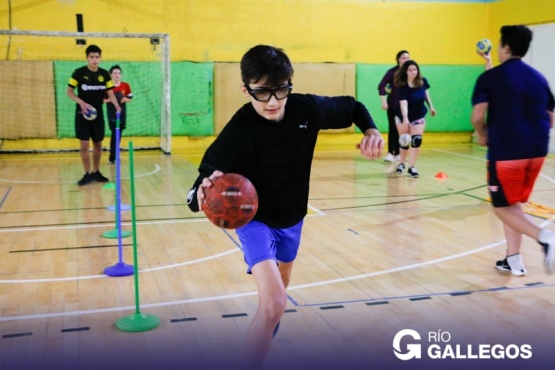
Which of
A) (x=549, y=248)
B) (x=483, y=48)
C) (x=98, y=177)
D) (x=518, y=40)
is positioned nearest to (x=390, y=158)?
(x=483, y=48)

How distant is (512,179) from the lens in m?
5.22

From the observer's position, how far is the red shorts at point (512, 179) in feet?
17.1

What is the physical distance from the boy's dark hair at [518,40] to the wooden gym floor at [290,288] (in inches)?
79.2

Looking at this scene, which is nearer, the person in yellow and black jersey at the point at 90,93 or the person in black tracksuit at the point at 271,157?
the person in black tracksuit at the point at 271,157

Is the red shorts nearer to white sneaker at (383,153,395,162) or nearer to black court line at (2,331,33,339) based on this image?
black court line at (2,331,33,339)

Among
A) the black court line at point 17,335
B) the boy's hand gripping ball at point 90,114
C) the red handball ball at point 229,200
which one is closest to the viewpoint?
the red handball ball at point 229,200

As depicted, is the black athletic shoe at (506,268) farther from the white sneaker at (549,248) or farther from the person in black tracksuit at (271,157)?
the person in black tracksuit at (271,157)

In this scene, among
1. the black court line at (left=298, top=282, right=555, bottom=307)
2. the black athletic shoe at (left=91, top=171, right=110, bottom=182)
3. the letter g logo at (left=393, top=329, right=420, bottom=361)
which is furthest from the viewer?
the black athletic shoe at (left=91, top=171, right=110, bottom=182)

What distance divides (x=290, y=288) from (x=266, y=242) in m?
1.96

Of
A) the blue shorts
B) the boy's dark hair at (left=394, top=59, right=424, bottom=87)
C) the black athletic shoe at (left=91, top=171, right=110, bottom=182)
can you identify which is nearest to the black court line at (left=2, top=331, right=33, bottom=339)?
the blue shorts

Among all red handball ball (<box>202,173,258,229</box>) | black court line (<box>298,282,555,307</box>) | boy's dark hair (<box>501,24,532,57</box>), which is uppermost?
boy's dark hair (<box>501,24,532,57</box>)

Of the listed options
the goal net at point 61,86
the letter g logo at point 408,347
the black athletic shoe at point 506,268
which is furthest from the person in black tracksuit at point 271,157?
the goal net at point 61,86

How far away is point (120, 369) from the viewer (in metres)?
3.77

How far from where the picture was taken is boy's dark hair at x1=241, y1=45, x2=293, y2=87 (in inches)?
131
